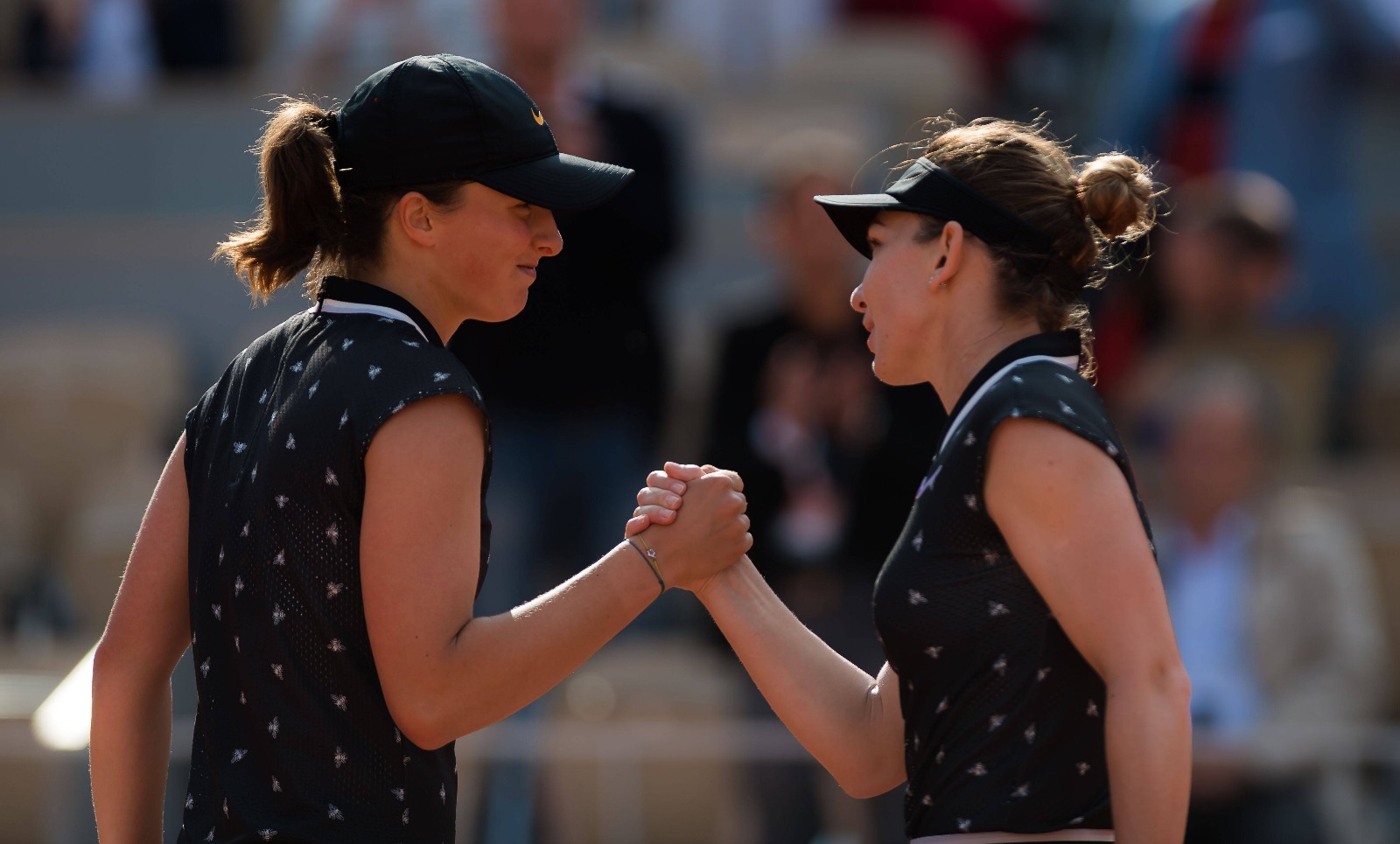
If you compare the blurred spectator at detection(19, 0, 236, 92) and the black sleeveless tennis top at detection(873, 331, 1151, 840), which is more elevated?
the blurred spectator at detection(19, 0, 236, 92)

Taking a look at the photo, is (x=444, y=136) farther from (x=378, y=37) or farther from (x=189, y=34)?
(x=189, y=34)

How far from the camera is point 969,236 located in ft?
7.23

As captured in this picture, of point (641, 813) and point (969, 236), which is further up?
point (969, 236)

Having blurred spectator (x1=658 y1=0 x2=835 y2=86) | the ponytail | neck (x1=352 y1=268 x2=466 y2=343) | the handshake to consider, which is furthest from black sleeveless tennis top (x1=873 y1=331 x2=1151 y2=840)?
blurred spectator (x1=658 y1=0 x2=835 y2=86)

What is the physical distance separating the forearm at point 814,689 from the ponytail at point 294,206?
72 centimetres

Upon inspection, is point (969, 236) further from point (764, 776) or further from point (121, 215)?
point (121, 215)

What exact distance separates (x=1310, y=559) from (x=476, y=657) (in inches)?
125

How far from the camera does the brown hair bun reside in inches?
86.0

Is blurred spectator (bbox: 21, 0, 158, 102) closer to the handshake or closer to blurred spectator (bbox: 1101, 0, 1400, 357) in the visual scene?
blurred spectator (bbox: 1101, 0, 1400, 357)

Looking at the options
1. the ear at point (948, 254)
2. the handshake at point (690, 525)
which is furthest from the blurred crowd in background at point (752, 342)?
the handshake at point (690, 525)

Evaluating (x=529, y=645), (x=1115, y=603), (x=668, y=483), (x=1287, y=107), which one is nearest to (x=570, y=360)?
(x=668, y=483)

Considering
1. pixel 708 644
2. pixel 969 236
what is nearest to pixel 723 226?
pixel 708 644

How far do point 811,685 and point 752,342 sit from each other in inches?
94.4

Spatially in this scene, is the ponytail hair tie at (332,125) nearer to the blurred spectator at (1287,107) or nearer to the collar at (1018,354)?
the collar at (1018,354)
